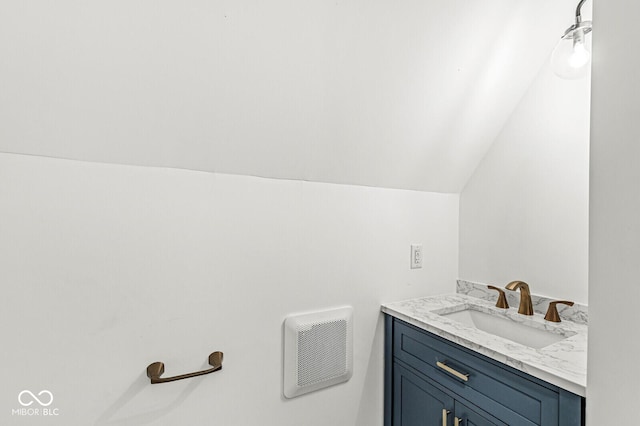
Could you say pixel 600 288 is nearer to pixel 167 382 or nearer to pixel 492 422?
pixel 492 422

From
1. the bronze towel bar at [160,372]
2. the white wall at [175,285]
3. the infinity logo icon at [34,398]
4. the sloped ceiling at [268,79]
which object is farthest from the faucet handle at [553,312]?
the infinity logo icon at [34,398]

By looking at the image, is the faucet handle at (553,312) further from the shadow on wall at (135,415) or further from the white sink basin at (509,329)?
the shadow on wall at (135,415)

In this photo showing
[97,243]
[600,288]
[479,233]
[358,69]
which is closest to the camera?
[600,288]

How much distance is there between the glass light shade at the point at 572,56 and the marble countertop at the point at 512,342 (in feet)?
3.13

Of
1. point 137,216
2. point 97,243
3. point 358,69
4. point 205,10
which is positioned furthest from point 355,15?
point 97,243

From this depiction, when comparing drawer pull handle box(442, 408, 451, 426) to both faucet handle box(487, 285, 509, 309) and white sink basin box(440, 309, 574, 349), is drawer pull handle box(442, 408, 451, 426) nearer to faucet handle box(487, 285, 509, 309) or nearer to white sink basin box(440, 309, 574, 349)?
white sink basin box(440, 309, 574, 349)

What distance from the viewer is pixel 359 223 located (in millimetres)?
1523

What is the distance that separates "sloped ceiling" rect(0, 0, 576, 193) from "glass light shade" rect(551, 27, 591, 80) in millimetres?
213

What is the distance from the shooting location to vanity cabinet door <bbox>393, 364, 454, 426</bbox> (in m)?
1.27

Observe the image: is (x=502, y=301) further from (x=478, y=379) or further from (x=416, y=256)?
(x=478, y=379)

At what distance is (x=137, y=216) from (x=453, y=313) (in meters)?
1.42

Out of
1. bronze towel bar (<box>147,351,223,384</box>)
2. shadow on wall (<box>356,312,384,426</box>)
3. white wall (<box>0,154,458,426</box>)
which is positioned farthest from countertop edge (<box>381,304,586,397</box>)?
bronze towel bar (<box>147,351,223,384</box>)

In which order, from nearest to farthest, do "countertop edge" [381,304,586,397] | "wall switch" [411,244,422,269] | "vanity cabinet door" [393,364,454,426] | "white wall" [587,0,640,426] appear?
"white wall" [587,0,640,426] → "countertop edge" [381,304,586,397] → "vanity cabinet door" [393,364,454,426] → "wall switch" [411,244,422,269]

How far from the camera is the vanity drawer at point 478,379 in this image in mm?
954
